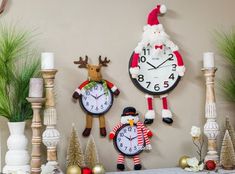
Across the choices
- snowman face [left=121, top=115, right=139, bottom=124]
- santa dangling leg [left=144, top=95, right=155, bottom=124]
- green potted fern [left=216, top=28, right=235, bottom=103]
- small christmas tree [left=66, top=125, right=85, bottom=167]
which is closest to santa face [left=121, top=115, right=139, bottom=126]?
snowman face [left=121, top=115, right=139, bottom=124]

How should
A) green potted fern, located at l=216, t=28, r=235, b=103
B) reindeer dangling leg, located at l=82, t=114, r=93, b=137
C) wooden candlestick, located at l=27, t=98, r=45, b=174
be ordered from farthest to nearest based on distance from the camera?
1. green potted fern, located at l=216, t=28, r=235, b=103
2. reindeer dangling leg, located at l=82, t=114, r=93, b=137
3. wooden candlestick, located at l=27, t=98, r=45, b=174

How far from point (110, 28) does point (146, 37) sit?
226 mm

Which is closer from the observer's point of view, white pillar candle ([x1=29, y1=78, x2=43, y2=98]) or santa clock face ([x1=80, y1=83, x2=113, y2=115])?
white pillar candle ([x1=29, y1=78, x2=43, y2=98])

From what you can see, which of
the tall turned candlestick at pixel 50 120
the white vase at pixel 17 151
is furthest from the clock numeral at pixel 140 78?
the white vase at pixel 17 151

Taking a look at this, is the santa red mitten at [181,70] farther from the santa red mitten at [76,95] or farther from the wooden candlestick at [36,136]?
the wooden candlestick at [36,136]

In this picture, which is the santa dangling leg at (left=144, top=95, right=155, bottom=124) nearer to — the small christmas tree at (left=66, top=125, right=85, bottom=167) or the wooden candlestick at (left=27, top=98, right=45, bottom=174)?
the small christmas tree at (left=66, top=125, right=85, bottom=167)

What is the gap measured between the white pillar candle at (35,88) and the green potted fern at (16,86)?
76 mm

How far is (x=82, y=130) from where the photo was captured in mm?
2348

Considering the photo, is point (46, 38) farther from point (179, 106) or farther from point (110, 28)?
point (179, 106)

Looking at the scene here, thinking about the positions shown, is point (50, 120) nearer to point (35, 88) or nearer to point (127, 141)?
point (35, 88)

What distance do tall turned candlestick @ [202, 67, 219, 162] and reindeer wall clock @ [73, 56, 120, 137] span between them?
571mm

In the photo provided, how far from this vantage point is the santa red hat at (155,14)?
2477mm

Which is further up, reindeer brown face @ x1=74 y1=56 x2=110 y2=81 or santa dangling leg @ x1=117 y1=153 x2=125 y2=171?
reindeer brown face @ x1=74 y1=56 x2=110 y2=81

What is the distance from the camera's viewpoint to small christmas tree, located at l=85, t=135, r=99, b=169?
2.26m
